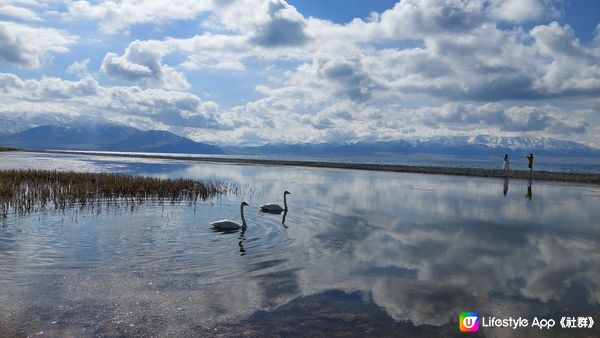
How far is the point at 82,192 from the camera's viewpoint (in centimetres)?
2784

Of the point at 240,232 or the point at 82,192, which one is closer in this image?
the point at 240,232

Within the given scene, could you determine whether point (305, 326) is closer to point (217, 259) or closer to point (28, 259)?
point (217, 259)

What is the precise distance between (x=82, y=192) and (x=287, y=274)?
20.5 metres

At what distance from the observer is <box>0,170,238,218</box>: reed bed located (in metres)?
24.3

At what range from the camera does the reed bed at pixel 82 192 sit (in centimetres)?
2427

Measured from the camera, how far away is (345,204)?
95.2 ft

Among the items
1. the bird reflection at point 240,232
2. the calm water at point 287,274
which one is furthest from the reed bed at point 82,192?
the bird reflection at point 240,232

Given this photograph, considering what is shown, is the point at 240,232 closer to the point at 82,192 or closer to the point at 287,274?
the point at 287,274

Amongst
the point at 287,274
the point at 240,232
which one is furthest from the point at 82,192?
the point at 287,274

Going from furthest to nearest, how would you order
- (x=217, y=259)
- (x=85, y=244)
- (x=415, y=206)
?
(x=415, y=206) → (x=85, y=244) → (x=217, y=259)

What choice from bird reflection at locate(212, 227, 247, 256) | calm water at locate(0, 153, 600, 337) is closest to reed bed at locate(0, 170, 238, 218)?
calm water at locate(0, 153, 600, 337)

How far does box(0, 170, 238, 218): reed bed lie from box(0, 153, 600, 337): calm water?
9.99 ft

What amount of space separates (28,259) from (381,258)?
37.3 feet

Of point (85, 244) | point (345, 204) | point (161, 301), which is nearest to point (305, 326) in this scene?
point (161, 301)
